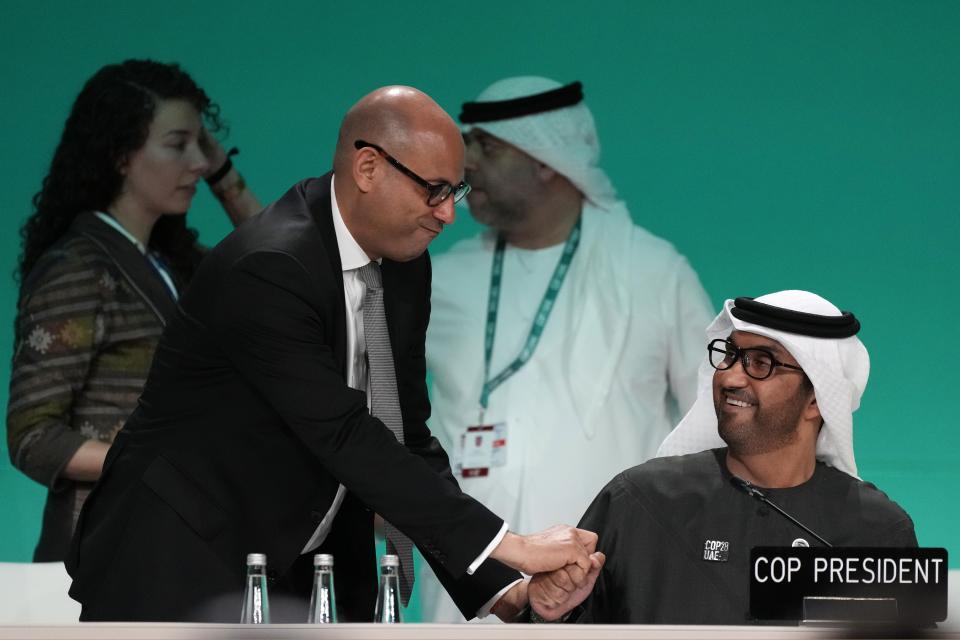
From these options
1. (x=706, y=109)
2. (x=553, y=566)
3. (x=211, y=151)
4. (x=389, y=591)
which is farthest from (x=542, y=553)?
(x=706, y=109)

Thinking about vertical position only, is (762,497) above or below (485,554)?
above

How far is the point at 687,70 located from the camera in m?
4.93

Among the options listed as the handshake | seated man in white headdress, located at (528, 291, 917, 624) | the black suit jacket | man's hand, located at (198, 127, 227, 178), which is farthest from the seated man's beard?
man's hand, located at (198, 127, 227, 178)

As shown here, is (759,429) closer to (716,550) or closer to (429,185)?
(716,550)

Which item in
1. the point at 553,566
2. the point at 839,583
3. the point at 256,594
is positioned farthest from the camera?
the point at 553,566

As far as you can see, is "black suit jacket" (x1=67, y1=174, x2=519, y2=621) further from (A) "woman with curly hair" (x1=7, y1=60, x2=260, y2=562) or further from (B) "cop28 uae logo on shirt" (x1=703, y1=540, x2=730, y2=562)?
(A) "woman with curly hair" (x1=7, y1=60, x2=260, y2=562)

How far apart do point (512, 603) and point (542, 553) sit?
0.18 meters

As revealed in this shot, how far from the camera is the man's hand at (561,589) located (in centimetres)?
247

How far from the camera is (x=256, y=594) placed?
2.16 meters

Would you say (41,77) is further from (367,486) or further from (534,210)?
(367,486)

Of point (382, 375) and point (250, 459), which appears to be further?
point (382, 375)

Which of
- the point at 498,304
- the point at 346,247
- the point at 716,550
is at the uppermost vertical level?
the point at 498,304

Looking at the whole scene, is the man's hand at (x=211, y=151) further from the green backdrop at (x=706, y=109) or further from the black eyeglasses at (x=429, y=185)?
the black eyeglasses at (x=429, y=185)

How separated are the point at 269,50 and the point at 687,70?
139cm
